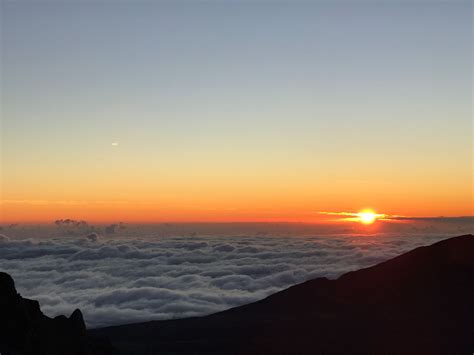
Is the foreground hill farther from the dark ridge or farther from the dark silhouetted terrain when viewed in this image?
the dark ridge

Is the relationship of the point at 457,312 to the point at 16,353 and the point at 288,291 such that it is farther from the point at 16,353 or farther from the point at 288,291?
the point at 16,353

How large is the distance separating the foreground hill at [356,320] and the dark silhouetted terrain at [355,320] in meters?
0.19

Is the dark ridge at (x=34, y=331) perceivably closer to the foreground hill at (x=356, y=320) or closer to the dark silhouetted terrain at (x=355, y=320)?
the dark silhouetted terrain at (x=355, y=320)

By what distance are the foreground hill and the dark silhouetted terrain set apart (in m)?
0.19

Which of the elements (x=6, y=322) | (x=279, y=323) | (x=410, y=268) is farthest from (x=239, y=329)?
(x=6, y=322)

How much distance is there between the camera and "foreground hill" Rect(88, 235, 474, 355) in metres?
104

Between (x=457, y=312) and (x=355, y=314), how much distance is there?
70.7 feet

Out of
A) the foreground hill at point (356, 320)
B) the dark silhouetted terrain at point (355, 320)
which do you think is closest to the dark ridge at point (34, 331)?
the dark silhouetted terrain at point (355, 320)

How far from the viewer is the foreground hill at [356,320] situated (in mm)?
104312

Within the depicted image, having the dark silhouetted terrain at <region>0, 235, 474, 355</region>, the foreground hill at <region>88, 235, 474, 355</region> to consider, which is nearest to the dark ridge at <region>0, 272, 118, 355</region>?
the dark silhouetted terrain at <region>0, 235, 474, 355</region>

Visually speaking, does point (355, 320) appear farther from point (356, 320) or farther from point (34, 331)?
point (34, 331)

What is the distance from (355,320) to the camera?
12106 cm

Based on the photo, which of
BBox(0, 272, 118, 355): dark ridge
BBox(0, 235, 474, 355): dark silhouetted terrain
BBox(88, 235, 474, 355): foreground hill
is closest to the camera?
BBox(0, 272, 118, 355): dark ridge

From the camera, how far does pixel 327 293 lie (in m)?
143
